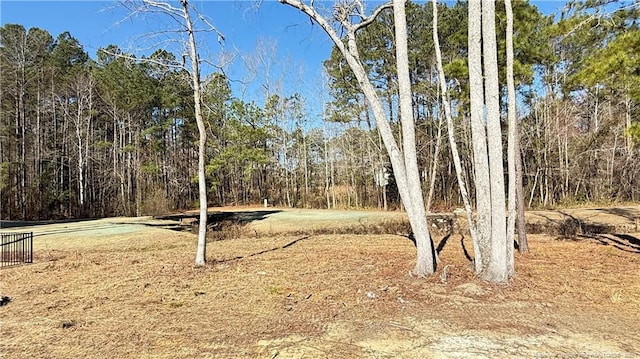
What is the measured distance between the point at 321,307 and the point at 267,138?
25132mm

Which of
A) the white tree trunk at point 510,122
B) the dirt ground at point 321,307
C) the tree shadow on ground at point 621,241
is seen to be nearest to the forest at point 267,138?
the tree shadow on ground at point 621,241

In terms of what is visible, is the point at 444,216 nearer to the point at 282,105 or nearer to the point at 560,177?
the point at 560,177

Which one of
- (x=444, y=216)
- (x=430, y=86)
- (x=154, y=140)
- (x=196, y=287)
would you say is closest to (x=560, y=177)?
(x=430, y=86)

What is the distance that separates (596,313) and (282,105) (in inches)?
1025

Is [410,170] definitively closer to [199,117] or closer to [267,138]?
[199,117]

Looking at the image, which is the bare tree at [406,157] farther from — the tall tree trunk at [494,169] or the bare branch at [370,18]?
the tall tree trunk at [494,169]

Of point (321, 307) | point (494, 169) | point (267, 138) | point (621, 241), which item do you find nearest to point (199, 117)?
point (321, 307)

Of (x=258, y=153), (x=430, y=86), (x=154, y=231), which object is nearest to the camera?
(x=154, y=231)

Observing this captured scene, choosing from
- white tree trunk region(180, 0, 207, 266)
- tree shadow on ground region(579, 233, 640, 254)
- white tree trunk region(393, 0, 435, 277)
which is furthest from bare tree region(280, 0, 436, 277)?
tree shadow on ground region(579, 233, 640, 254)

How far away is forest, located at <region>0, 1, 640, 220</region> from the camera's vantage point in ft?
65.2

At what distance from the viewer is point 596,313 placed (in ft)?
12.7

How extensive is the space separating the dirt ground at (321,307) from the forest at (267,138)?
9551mm

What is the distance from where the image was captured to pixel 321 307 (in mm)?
4242

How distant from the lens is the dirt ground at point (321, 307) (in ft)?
10.2
